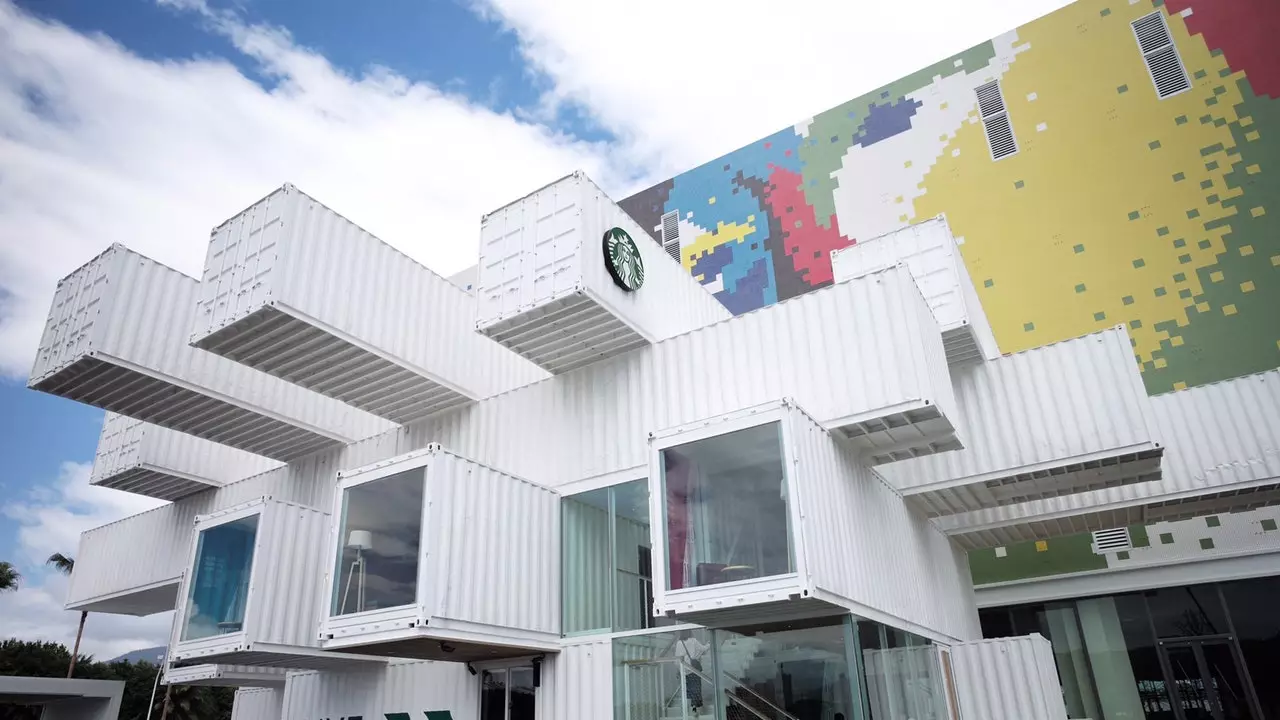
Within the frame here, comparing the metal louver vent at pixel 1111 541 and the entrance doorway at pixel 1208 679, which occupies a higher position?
the metal louver vent at pixel 1111 541

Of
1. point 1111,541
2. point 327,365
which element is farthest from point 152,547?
point 1111,541

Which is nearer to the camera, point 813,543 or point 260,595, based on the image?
point 813,543

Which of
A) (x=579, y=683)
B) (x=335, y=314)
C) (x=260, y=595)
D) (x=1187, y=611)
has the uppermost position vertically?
(x=335, y=314)

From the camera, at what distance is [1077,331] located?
16.5 meters

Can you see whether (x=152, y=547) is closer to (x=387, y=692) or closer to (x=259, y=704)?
(x=259, y=704)

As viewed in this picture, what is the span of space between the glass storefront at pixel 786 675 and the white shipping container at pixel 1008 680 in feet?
4.92

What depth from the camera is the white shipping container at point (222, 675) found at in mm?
14000

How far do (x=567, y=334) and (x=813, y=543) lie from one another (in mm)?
5883

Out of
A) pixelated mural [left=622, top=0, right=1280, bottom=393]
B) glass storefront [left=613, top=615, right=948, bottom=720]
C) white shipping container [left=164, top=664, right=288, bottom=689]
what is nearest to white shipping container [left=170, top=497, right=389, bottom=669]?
white shipping container [left=164, top=664, right=288, bottom=689]

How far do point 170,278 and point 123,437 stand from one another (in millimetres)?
7275

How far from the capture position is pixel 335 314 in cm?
1216

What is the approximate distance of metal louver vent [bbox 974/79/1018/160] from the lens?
1827 cm

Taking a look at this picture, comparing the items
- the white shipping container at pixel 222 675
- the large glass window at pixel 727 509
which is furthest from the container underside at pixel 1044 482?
the white shipping container at pixel 222 675

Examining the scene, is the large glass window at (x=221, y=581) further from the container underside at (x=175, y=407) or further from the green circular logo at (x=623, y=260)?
the green circular logo at (x=623, y=260)
